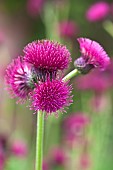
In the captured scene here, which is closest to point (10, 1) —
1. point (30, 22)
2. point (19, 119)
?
point (30, 22)

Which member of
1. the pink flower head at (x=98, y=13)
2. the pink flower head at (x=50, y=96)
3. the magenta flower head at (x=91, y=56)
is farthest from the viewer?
the pink flower head at (x=98, y=13)

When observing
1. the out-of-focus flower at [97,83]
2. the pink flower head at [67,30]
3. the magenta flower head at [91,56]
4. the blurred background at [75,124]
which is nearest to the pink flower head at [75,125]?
the blurred background at [75,124]

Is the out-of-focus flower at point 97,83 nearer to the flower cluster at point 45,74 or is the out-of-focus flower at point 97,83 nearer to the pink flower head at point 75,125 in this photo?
the pink flower head at point 75,125

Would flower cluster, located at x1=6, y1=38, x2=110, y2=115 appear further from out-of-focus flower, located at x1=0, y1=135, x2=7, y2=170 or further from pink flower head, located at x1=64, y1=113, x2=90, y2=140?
pink flower head, located at x1=64, y1=113, x2=90, y2=140

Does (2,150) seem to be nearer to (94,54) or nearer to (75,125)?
(75,125)

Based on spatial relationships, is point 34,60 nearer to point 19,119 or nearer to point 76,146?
point 76,146

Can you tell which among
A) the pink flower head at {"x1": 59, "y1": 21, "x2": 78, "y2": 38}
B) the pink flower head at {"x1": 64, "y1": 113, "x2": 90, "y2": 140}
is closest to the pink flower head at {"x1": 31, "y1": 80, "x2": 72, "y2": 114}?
the pink flower head at {"x1": 64, "y1": 113, "x2": 90, "y2": 140}

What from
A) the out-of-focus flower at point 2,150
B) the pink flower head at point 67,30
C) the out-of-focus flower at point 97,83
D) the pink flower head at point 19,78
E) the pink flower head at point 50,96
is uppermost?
the pink flower head at point 67,30
